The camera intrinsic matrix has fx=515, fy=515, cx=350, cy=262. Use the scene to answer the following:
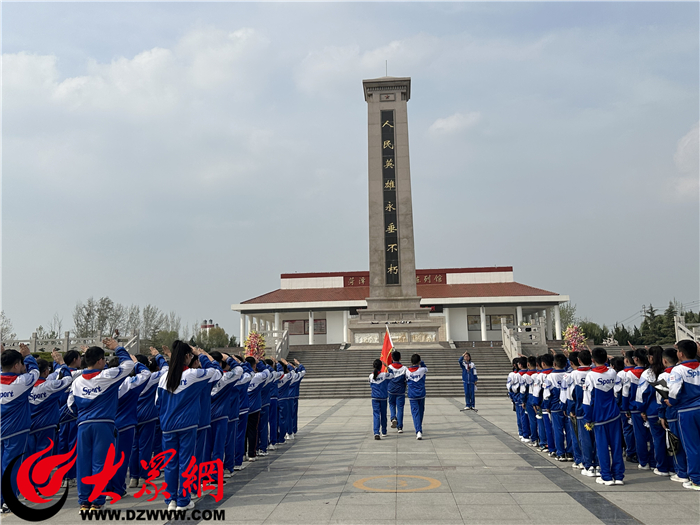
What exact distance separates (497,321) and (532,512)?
36539mm

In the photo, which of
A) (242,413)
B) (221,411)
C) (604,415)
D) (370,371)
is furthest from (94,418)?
(370,371)

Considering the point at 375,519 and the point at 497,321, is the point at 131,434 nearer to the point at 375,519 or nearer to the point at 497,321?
the point at 375,519

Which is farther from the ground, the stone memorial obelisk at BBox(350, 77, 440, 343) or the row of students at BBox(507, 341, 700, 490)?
the stone memorial obelisk at BBox(350, 77, 440, 343)

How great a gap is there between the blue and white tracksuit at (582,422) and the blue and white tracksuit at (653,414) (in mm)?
684

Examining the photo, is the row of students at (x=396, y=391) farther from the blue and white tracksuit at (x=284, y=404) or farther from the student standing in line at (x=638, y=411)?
the student standing in line at (x=638, y=411)

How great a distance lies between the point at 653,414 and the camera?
6398 millimetres

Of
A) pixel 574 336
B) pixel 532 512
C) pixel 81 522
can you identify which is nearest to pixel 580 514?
pixel 532 512

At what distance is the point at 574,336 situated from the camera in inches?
816

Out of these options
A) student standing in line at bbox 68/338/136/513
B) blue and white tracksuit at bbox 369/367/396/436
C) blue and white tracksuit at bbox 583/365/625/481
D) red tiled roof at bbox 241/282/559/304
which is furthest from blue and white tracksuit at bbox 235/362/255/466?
red tiled roof at bbox 241/282/559/304

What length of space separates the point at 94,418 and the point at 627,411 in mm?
6722

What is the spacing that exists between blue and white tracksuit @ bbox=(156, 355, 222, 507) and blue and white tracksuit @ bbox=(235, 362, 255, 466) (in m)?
1.80

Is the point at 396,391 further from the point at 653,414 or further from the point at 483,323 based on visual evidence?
the point at 483,323

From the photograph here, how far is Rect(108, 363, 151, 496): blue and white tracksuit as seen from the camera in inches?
226

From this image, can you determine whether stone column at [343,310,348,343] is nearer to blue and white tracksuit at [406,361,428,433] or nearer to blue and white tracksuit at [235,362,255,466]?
blue and white tracksuit at [406,361,428,433]
